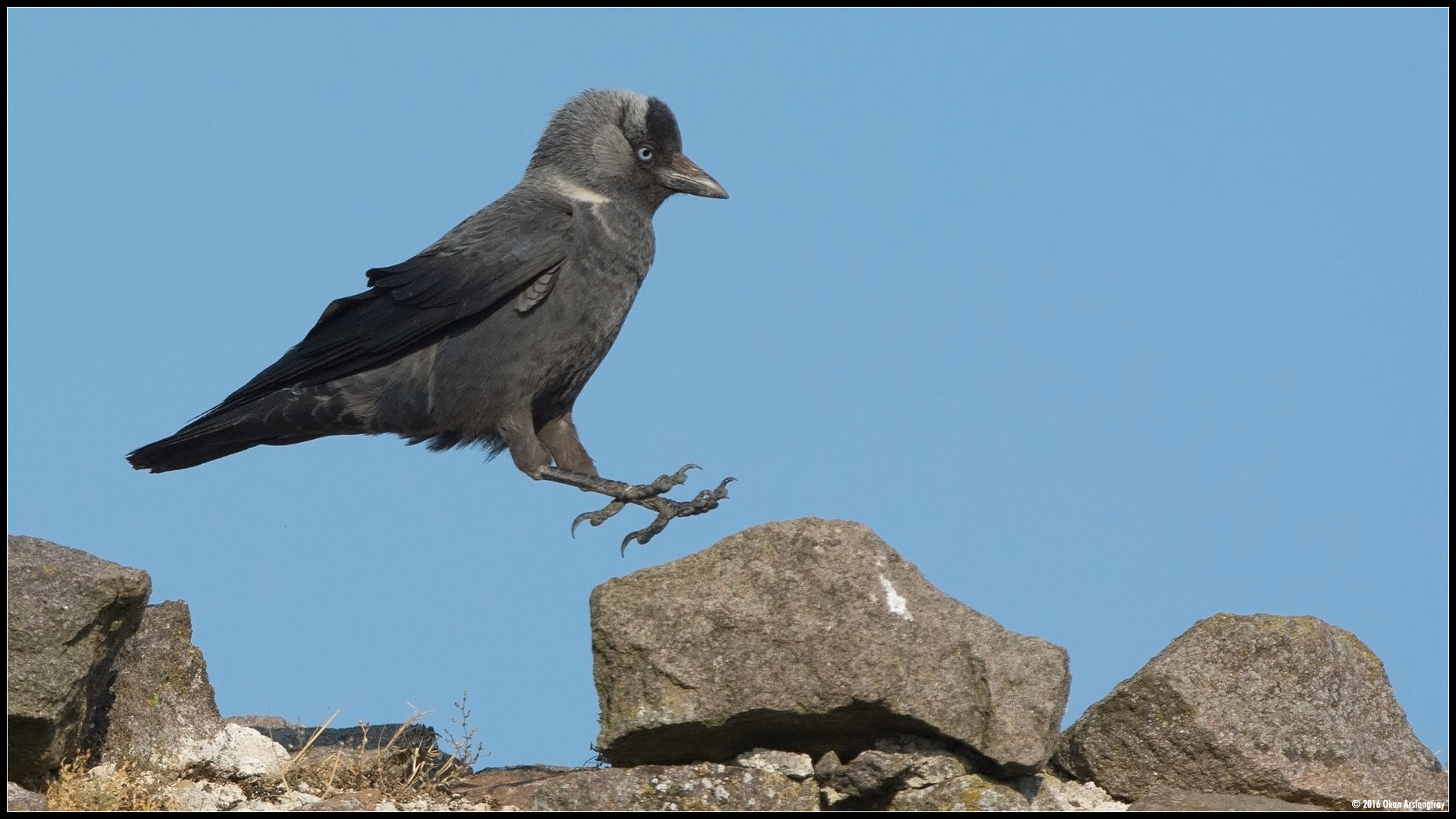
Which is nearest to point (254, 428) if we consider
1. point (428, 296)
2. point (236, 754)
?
point (428, 296)

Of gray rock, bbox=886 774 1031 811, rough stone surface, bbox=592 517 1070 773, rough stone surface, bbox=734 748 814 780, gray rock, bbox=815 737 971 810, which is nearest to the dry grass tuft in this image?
rough stone surface, bbox=592 517 1070 773

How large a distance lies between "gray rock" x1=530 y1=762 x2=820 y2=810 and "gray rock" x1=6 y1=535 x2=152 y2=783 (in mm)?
2021

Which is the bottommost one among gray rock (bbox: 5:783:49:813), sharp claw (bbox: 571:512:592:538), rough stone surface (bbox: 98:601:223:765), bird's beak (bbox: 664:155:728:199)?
gray rock (bbox: 5:783:49:813)

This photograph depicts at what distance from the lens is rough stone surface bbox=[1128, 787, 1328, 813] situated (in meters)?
5.57

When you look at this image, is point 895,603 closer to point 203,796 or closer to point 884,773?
point 884,773

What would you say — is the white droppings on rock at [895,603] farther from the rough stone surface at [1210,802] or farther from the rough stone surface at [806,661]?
the rough stone surface at [1210,802]

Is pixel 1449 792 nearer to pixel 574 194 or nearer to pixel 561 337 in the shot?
pixel 561 337

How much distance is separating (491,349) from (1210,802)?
171 inches

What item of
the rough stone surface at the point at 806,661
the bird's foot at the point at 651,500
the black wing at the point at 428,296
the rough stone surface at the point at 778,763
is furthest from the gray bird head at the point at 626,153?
the rough stone surface at the point at 778,763

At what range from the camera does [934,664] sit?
18.5ft

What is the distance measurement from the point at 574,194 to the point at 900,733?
401 centimetres

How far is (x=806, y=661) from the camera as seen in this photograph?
5.64 meters

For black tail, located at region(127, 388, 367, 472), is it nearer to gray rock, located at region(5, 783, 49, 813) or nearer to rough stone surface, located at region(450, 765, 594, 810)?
rough stone surface, located at region(450, 765, 594, 810)

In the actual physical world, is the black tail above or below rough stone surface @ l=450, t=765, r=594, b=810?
above
